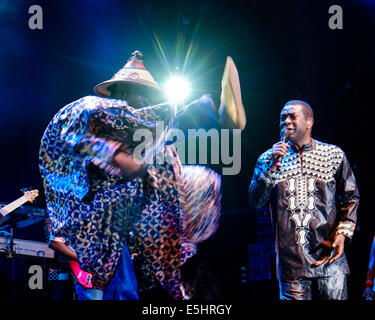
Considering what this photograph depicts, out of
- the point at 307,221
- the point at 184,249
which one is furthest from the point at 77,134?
the point at 307,221

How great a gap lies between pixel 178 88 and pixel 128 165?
4.21 metres

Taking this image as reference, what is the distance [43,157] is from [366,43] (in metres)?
4.55

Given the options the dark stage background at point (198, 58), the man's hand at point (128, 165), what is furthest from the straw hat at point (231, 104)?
the dark stage background at point (198, 58)

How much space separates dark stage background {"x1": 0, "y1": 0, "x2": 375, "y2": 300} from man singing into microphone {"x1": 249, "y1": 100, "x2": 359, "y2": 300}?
93.4 inches

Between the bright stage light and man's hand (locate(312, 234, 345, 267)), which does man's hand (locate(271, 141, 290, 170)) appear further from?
the bright stage light

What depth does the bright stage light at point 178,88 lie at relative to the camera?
6328 mm

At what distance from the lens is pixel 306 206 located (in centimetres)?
311

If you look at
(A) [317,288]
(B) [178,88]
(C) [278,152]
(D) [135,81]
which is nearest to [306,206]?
(C) [278,152]

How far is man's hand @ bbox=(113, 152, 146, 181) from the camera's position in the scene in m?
2.43

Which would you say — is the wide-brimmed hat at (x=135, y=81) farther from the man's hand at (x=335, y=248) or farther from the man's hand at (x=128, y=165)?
the man's hand at (x=335, y=248)

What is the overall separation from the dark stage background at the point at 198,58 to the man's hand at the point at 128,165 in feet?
10.3

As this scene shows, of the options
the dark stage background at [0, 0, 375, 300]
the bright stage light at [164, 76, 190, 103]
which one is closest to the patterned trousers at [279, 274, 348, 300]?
the dark stage background at [0, 0, 375, 300]

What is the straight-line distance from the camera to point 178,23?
18.8 ft
